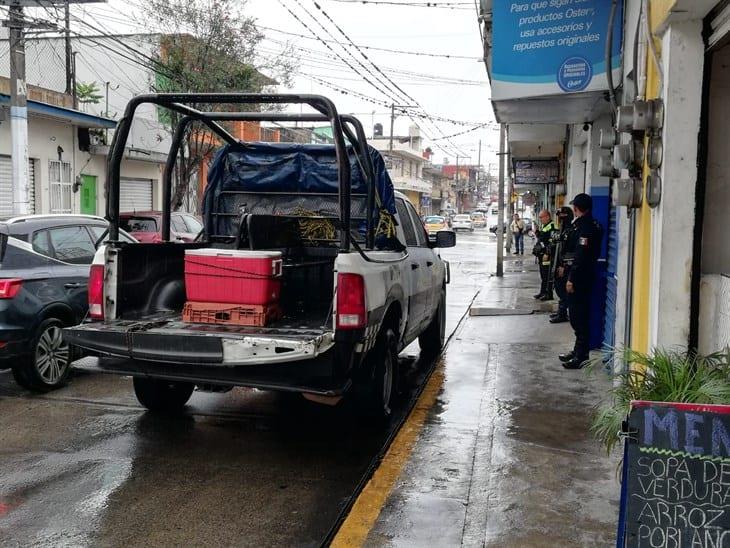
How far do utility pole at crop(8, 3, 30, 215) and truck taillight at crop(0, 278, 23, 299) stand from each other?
26.8 ft

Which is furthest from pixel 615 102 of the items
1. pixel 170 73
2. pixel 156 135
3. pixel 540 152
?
pixel 156 135

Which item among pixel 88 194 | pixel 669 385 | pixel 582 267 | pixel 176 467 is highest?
pixel 88 194

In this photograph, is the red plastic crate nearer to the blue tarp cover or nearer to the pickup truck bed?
the pickup truck bed

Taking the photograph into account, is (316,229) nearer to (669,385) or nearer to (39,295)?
(39,295)

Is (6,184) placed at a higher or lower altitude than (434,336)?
higher

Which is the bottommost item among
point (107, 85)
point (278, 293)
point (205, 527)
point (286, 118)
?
point (205, 527)

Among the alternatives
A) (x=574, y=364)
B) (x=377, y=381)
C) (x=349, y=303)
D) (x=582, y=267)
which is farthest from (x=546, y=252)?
(x=349, y=303)

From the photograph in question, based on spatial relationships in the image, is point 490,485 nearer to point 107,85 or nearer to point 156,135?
point 156,135

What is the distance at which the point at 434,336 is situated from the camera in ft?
29.2

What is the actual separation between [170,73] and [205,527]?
18529 millimetres

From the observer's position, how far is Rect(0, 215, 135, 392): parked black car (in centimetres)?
643

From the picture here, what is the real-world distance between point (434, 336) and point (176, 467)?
4.46 metres

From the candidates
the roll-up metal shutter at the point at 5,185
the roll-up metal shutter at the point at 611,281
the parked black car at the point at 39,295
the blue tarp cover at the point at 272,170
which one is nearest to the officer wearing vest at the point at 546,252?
the roll-up metal shutter at the point at 611,281

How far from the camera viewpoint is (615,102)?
675 cm
